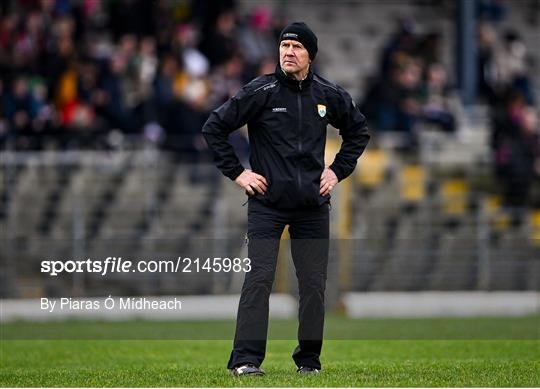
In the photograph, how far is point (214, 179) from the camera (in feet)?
65.9

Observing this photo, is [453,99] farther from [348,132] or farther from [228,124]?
[228,124]

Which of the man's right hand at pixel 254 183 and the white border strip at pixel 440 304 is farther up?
the man's right hand at pixel 254 183

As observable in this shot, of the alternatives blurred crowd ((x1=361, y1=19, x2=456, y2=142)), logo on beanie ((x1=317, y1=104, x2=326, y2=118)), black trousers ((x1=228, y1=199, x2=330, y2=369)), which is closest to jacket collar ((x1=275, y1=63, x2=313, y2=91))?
logo on beanie ((x1=317, y1=104, x2=326, y2=118))

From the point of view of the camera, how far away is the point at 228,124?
9.73m

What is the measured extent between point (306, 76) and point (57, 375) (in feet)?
7.95

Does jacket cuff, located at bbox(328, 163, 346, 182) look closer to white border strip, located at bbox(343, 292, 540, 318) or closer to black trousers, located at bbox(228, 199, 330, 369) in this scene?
black trousers, located at bbox(228, 199, 330, 369)

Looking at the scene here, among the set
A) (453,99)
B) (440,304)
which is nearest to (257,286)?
(440,304)

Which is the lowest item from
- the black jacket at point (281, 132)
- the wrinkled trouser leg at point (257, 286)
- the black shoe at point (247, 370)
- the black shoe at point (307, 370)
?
the black shoe at point (307, 370)

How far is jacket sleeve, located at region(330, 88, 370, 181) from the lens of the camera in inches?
389

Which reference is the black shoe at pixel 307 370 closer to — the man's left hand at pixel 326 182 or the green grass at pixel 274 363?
the green grass at pixel 274 363

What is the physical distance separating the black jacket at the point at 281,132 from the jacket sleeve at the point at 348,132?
4.7 inches

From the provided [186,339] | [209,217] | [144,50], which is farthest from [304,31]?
[144,50]

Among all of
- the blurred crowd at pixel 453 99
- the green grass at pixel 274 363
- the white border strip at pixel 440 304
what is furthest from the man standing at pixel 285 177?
the blurred crowd at pixel 453 99

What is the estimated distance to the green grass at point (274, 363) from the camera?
9.36 meters
